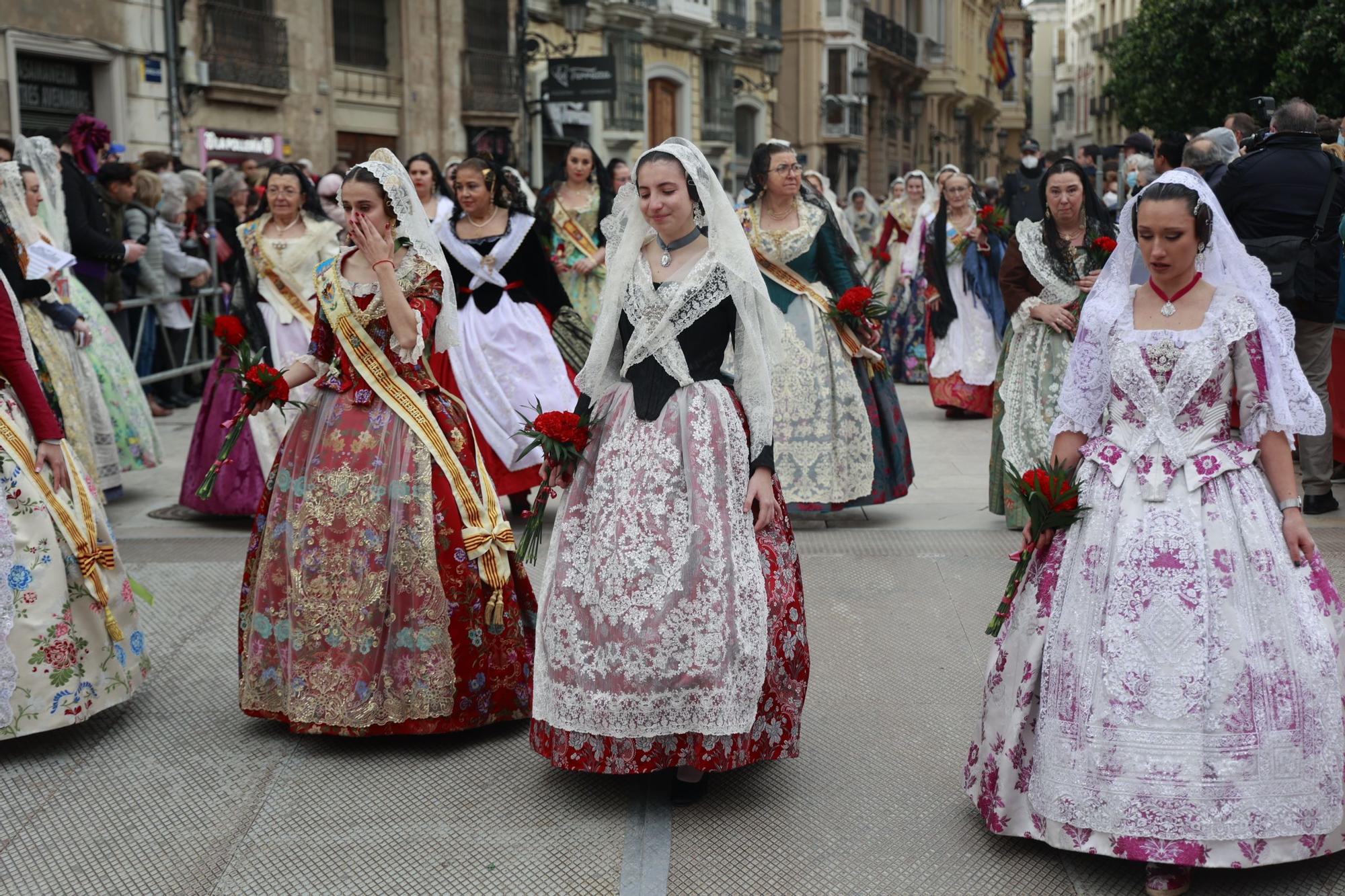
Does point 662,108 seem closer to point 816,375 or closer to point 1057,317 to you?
point 816,375

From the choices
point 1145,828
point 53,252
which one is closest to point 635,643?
point 1145,828

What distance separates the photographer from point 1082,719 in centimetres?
339

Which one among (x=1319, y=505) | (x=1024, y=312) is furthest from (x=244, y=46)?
(x=1319, y=505)

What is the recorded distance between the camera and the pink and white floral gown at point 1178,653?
130 inches

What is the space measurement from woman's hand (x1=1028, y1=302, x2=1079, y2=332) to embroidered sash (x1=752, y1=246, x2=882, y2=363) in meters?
0.98

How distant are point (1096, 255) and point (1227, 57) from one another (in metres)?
14.2

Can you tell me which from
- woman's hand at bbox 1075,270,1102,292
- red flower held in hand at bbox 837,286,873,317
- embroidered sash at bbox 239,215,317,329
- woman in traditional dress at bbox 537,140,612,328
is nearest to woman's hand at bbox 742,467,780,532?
woman's hand at bbox 1075,270,1102,292

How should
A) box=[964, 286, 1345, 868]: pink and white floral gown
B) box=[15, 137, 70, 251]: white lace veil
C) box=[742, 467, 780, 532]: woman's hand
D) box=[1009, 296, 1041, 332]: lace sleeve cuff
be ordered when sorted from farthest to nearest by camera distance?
box=[15, 137, 70, 251]: white lace veil → box=[1009, 296, 1041, 332]: lace sleeve cuff → box=[742, 467, 780, 532]: woman's hand → box=[964, 286, 1345, 868]: pink and white floral gown

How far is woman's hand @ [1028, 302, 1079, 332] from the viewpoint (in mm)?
6629

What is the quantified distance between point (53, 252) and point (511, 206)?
218cm

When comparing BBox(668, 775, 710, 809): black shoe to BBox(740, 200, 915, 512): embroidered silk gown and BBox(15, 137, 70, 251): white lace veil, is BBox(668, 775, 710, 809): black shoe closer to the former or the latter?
BBox(740, 200, 915, 512): embroidered silk gown

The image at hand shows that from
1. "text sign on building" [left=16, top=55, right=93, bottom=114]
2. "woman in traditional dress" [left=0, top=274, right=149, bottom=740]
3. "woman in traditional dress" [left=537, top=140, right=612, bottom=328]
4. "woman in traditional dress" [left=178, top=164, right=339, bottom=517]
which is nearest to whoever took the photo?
"woman in traditional dress" [left=0, top=274, right=149, bottom=740]

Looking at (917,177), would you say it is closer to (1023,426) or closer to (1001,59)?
(1023,426)

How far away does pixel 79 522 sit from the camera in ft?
14.8
